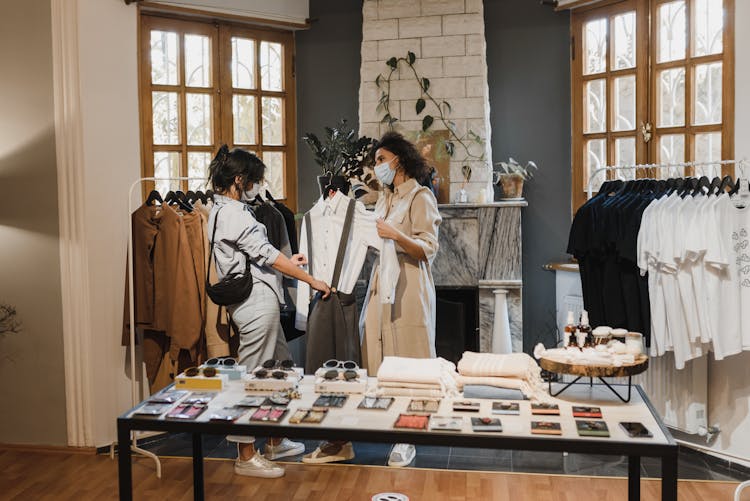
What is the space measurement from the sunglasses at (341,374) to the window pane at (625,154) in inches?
122

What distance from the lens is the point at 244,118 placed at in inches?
225

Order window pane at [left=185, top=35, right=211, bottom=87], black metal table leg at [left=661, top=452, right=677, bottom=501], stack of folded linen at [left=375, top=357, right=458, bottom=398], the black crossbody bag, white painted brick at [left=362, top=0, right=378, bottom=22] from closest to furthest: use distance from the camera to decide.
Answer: black metal table leg at [left=661, top=452, right=677, bottom=501] < stack of folded linen at [left=375, top=357, right=458, bottom=398] < the black crossbody bag < window pane at [left=185, top=35, right=211, bottom=87] < white painted brick at [left=362, top=0, right=378, bottom=22]

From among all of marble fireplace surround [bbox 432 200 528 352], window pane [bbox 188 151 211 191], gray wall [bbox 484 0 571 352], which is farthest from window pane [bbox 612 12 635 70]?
window pane [bbox 188 151 211 191]

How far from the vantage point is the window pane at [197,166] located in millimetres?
5543

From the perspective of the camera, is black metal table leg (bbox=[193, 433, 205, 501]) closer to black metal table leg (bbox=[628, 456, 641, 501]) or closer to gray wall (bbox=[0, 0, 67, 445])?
gray wall (bbox=[0, 0, 67, 445])

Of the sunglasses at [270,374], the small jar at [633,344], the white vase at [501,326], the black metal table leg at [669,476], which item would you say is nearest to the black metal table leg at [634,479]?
the small jar at [633,344]

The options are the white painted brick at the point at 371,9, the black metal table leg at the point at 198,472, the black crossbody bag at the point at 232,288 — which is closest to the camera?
the black metal table leg at the point at 198,472

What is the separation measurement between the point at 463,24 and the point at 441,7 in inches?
8.1

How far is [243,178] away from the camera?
3.64 m

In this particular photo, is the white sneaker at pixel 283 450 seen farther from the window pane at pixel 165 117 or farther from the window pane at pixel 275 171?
the window pane at pixel 165 117

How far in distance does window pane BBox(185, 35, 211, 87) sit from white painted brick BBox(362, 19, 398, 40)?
3.79ft

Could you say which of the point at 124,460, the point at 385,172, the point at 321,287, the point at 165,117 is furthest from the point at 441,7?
the point at 124,460

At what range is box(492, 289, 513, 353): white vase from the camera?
5270 millimetres

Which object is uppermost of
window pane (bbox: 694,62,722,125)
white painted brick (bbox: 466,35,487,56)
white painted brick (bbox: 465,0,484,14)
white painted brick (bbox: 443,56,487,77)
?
white painted brick (bbox: 465,0,484,14)
